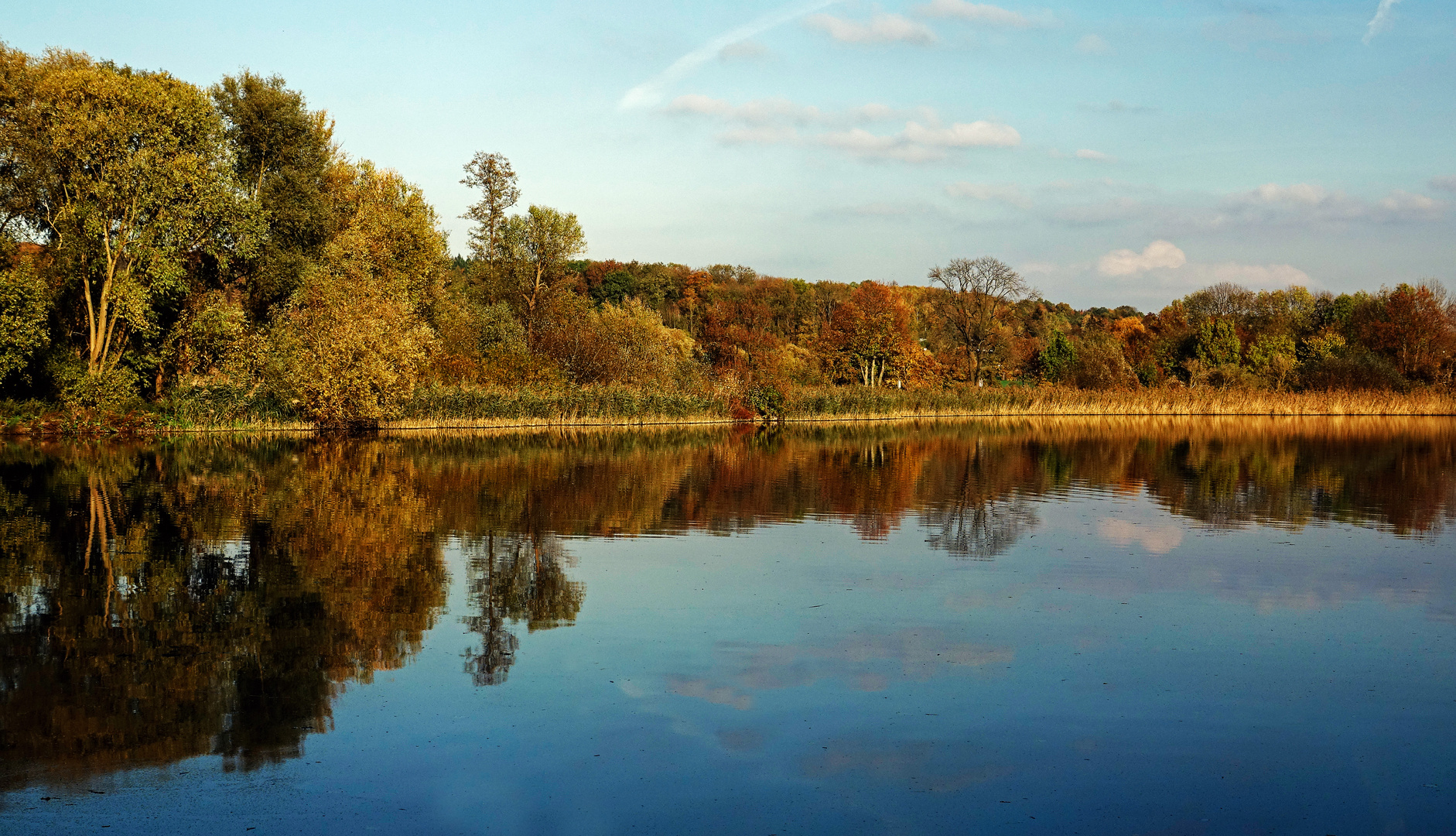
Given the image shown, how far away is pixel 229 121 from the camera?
42.2m

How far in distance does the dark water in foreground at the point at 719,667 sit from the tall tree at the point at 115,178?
19986 mm

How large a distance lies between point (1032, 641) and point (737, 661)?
267cm

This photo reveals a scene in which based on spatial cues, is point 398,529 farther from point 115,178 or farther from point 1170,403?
point 1170,403

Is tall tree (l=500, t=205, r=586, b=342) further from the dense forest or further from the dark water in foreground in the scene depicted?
the dark water in foreground

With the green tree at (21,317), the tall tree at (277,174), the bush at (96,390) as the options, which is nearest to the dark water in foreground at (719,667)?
the bush at (96,390)

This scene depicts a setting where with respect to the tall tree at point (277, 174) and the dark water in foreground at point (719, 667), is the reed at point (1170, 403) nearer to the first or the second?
the tall tree at point (277, 174)

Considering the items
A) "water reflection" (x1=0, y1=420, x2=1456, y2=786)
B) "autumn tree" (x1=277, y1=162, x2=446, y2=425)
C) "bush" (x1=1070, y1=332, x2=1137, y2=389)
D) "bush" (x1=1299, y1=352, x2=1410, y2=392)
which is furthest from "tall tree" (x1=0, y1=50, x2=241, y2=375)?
"bush" (x1=1299, y1=352, x2=1410, y2=392)

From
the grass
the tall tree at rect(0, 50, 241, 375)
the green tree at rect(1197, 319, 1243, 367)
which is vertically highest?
the tall tree at rect(0, 50, 241, 375)

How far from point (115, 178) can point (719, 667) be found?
34939 millimetres

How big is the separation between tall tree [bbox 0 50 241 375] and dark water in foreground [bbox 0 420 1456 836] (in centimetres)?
1999

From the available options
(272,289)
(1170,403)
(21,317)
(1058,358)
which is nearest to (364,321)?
(272,289)

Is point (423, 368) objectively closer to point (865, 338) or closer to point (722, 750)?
point (865, 338)

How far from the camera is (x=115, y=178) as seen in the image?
3494 centimetres

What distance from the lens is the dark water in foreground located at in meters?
5.84
